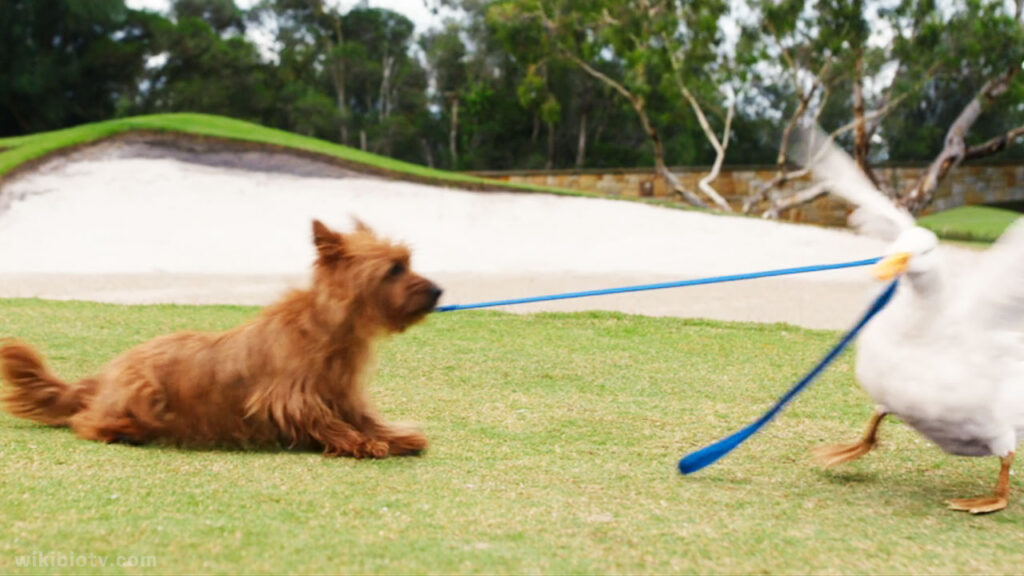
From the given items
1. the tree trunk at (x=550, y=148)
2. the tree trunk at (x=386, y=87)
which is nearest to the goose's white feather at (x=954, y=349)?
the tree trunk at (x=550, y=148)

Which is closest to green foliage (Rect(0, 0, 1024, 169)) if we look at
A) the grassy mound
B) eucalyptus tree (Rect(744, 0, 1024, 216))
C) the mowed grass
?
eucalyptus tree (Rect(744, 0, 1024, 216))

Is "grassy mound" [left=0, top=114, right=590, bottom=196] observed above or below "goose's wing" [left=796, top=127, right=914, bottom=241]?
above

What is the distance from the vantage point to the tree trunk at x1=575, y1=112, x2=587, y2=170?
3203 cm

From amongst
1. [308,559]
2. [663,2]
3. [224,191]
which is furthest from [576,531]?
[663,2]

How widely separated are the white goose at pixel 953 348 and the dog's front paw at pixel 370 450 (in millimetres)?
1651

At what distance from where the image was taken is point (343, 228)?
46.6 feet

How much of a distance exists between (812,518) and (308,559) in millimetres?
1506

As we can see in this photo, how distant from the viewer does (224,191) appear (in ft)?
54.9

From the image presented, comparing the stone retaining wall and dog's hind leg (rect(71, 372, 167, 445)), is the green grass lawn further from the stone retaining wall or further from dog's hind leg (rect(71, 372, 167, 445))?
dog's hind leg (rect(71, 372, 167, 445))

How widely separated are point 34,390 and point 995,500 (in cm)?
346

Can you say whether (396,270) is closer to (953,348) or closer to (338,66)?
(953,348)

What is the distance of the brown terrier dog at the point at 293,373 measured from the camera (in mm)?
3455

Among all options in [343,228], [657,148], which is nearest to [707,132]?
[657,148]

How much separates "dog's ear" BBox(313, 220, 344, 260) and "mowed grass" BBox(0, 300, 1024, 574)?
0.72 meters
